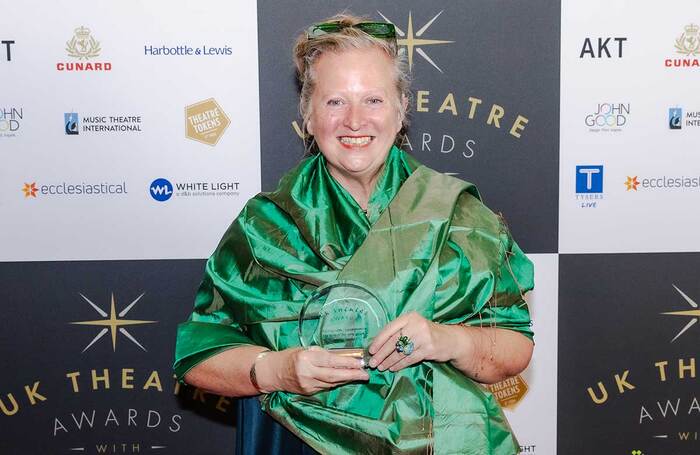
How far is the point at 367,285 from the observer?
1117mm

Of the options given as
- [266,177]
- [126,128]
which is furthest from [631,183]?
[126,128]

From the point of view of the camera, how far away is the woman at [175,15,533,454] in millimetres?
1115

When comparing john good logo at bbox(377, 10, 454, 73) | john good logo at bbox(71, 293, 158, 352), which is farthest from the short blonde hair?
john good logo at bbox(71, 293, 158, 352)

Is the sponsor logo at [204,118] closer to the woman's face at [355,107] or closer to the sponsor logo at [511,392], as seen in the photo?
the woman's face at [355,107]

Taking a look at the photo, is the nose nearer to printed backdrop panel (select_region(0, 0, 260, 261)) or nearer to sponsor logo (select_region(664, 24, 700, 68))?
printed backdrop panel (select_region(0, 0, 260, 261))

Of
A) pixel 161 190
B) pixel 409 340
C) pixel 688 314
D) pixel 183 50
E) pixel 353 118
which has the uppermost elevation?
pixel 183 50

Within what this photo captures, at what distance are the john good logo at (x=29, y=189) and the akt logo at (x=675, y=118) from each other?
1689 millimetres

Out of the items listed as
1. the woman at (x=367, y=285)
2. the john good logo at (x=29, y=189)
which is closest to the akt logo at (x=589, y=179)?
the woman at (x=367, y=285)

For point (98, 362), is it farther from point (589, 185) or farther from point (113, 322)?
point (589, 185)

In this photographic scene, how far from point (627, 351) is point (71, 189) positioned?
1.56 meters

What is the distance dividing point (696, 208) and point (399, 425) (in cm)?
125

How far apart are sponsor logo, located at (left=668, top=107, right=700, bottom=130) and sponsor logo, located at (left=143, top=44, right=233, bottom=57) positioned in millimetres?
1178

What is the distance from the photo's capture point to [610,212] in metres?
1.92

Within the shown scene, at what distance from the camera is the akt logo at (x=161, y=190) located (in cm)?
189
